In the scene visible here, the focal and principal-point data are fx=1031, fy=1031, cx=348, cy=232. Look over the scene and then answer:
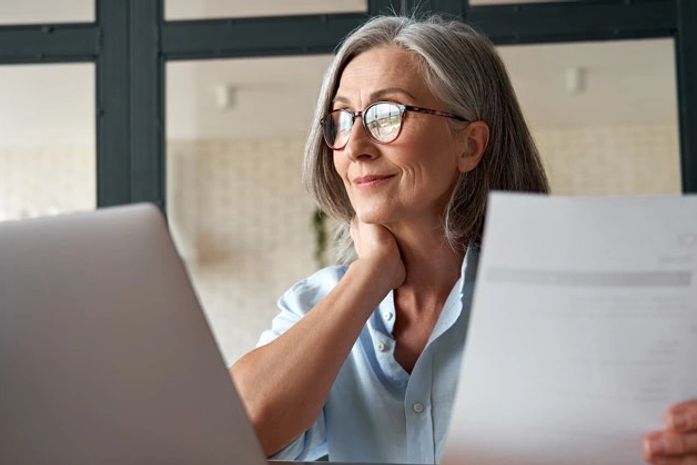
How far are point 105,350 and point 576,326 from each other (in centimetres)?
38

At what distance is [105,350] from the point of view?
2.71 ft

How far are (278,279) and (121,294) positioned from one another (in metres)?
6.50

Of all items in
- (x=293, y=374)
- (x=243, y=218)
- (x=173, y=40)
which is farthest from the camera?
(x=243, y=218)

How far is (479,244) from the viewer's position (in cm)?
166

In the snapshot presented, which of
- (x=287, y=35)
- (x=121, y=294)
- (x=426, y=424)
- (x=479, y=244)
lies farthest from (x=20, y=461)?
(x=287, y=35)

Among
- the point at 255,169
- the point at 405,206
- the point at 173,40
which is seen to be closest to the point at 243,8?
the point at 173,40

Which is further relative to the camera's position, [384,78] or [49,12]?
[49,12]

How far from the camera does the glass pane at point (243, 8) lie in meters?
2.57

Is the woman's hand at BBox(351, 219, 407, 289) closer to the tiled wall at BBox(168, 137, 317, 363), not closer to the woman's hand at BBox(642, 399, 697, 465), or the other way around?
the woman's hand at BBox(642, 399, 697, 465)

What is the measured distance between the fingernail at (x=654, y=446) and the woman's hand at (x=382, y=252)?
0.65 meters

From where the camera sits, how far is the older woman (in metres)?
1.53

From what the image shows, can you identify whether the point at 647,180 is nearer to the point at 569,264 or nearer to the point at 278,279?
the point at 278,279

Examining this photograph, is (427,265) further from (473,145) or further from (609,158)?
(609,158)

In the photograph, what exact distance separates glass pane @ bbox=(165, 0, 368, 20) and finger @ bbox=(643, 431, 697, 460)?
1.79 meters
